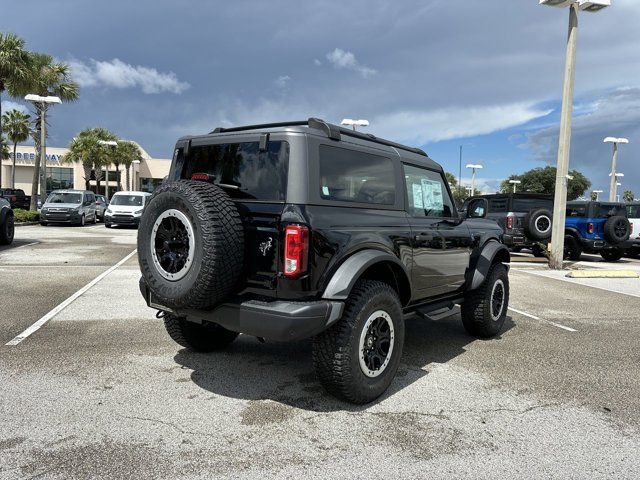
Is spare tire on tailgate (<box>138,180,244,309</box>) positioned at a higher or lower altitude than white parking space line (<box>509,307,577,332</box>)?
higher

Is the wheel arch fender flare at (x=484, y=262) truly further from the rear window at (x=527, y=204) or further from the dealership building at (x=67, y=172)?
the dealership building at (x=67, y=172)

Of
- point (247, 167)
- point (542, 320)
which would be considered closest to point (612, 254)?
point (542, 320)

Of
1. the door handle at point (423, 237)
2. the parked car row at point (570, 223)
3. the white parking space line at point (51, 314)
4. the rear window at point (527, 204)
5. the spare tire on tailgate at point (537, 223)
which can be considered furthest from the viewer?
the rear window at point (527, 204)

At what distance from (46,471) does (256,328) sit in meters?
1.37

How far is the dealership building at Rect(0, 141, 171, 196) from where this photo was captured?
5647 centimetres

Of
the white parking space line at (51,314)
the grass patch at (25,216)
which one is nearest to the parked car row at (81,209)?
the grass patch at (25,216)

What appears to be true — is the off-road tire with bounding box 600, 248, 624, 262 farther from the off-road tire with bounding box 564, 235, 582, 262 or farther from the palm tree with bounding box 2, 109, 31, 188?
the palm tree with bounding box 2, 109, 31, 188

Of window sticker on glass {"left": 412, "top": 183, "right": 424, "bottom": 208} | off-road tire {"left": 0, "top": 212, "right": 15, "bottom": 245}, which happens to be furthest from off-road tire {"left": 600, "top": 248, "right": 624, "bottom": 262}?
off-road tire {"left": 0, "top": 212, "right": 15, "bottom": 245}

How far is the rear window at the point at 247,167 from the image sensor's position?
351cm

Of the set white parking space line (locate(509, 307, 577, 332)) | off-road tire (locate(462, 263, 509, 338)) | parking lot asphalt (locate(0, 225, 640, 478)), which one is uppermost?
off-road tire (locate(462, 263, 509, 338))

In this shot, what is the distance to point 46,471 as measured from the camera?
2650 millimetres

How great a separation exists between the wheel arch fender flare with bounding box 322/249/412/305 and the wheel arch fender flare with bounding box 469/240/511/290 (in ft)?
5.27

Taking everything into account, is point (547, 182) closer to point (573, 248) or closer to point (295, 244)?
point (573, 248)

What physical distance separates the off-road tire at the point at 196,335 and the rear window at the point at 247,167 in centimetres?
134
